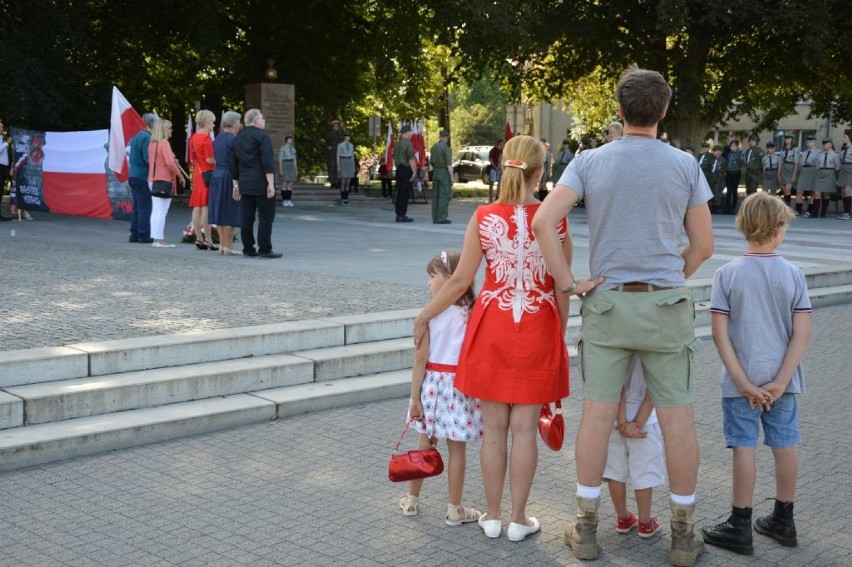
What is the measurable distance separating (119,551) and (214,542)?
0.39 meters

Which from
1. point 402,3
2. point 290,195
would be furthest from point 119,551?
point 402,3

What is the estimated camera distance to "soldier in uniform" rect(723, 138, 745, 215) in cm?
2641

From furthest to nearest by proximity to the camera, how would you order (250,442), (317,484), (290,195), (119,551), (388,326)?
(290,195) → (388,326) → (250,442) → (317,484) → (119,551)

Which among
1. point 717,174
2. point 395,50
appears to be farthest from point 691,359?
point 395,50

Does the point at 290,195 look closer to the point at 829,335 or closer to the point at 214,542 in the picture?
the point at 829,335

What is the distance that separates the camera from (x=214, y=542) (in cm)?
448

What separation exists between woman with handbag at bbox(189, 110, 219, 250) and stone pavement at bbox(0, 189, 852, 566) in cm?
376

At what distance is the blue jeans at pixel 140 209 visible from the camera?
1457 centimetres

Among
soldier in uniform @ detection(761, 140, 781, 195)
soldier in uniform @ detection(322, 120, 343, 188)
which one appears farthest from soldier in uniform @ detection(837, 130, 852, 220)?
soldier in uniform @ detection(322, 120, 343, 188)

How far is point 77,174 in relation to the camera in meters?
17.9

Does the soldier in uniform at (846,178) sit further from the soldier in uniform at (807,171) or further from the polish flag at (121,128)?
the polish flag at (121,128)

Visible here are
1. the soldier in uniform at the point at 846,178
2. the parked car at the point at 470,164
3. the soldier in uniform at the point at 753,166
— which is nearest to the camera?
the soldier in uniform at the point at 846,178

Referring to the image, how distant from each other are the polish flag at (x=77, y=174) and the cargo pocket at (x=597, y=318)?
14376mm

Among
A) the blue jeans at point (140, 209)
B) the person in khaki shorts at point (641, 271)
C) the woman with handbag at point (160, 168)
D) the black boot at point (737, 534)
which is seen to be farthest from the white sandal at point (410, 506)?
the blue jeans at point (140, 209)
